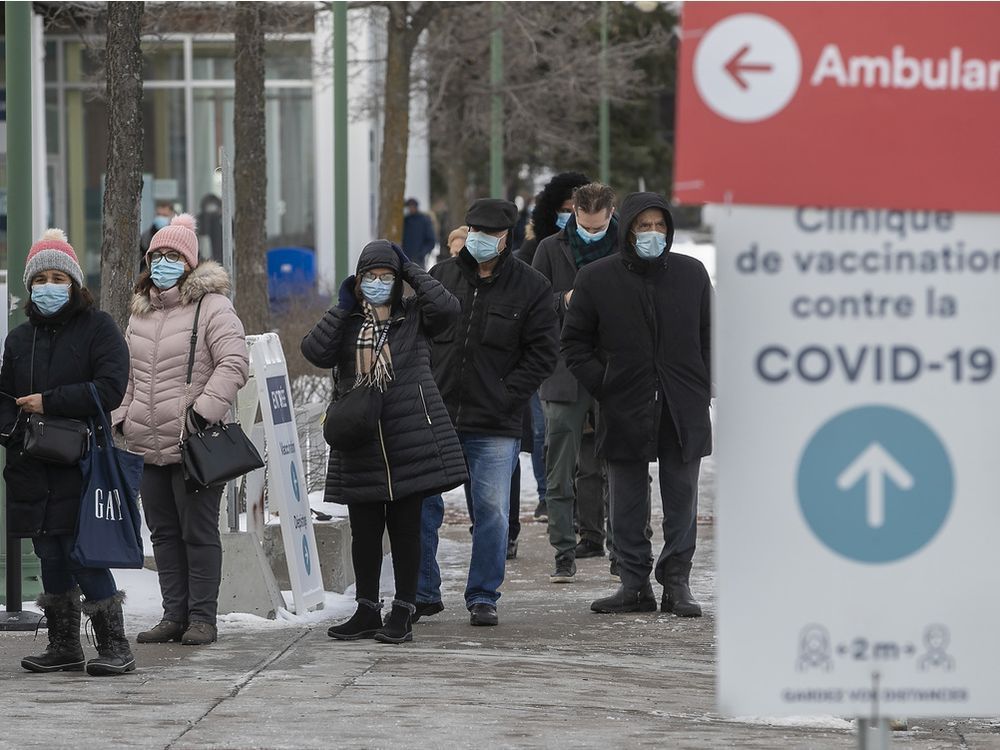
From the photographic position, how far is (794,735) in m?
6.16

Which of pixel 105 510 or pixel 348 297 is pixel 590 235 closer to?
pixel 348 297

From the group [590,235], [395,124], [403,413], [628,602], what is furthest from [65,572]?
[395,124]

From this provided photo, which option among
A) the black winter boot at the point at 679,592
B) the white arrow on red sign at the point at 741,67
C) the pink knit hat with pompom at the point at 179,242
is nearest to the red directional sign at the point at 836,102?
the white arrow on red sign at the point at 741,67

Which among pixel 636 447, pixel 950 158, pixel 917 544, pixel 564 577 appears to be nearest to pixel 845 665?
pixel 917 544

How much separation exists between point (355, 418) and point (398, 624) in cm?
89

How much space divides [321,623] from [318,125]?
85.7 feet

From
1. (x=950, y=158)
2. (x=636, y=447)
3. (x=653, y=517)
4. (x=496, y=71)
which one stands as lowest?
(x=653, y=517)

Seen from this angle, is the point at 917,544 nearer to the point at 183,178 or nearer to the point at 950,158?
the point at 950,158

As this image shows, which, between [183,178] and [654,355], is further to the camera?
[183,178]

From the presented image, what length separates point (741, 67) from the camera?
3672mm

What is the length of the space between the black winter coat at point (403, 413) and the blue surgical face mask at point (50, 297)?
108 cm

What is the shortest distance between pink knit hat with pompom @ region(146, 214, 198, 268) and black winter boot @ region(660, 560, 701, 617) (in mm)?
2539

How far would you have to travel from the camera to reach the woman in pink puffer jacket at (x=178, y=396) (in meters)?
7.79

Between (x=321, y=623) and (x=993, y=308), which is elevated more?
(x=993, y=308)
